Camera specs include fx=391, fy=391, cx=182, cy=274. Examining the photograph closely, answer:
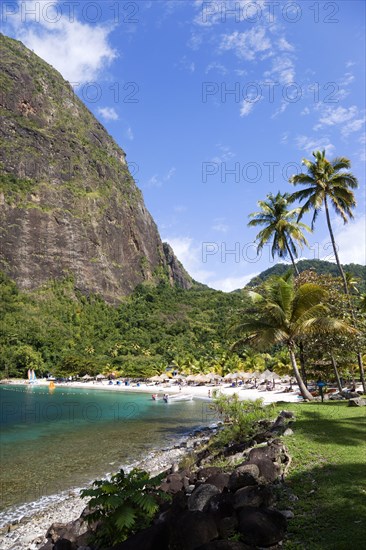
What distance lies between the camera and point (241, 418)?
50.3 ft

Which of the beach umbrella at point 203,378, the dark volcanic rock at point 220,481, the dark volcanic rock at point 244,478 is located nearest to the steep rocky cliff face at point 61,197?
the beach umbrella at point 203,378

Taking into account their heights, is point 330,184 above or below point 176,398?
above

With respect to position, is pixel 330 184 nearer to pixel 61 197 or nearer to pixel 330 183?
pixel 330 183

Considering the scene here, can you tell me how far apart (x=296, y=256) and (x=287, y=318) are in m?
9.79

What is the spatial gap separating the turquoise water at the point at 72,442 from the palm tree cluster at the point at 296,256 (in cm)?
880

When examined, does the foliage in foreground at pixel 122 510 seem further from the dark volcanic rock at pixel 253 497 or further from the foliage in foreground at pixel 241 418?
the foliage in foreground at pixel 241 418

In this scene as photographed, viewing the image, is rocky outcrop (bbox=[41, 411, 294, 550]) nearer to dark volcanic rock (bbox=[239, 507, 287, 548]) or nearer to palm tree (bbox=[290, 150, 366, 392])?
dark volcanic rock (bbox=[239, 507, 287, 548])

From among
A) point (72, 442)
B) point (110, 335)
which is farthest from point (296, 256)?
point (110, 335)

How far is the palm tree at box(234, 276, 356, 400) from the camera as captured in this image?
19.5 meters

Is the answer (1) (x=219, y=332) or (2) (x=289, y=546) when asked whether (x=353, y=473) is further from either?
(1) (x=219, y=332)

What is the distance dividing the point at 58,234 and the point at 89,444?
111566 mm

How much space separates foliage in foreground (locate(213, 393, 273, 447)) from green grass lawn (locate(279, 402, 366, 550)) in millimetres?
2909

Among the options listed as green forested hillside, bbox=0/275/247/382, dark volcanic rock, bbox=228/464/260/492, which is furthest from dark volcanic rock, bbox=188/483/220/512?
green forested hillside, bbox=0/275/247/382

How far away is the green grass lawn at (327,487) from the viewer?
5387mm
